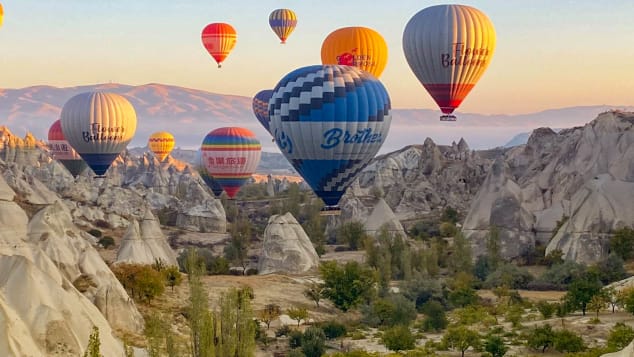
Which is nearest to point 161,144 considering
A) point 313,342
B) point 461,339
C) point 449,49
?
point 449,49

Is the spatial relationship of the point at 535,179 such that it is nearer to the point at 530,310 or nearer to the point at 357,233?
the point at 357,233

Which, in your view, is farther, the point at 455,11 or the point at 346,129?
the point at 455,11

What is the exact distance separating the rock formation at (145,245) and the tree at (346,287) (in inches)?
428

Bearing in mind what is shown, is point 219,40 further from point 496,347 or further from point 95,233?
point 496,347

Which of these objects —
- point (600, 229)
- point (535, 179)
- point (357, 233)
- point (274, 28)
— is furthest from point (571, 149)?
point (274, 28)

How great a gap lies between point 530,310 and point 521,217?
20.8 m

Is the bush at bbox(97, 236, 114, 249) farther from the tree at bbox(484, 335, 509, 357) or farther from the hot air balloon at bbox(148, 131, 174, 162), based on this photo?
the hot air balloon at bbox(148, 131, 174, 162)

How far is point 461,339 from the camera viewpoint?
41.0 m

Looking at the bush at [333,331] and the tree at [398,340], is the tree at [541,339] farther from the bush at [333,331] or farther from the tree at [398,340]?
the bush at [333,331]

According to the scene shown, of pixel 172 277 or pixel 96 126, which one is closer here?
pixel 172 277

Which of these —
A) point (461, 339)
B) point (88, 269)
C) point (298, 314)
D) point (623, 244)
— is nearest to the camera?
point (461, 339)

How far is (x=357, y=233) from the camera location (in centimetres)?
8106

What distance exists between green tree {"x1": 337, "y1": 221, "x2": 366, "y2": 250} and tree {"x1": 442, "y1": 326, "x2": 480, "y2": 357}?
37333 millimetres

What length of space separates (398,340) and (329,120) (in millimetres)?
Answer: 14017
